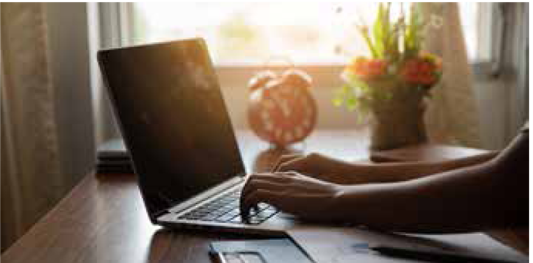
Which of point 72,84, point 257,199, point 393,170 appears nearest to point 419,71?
point 393,170

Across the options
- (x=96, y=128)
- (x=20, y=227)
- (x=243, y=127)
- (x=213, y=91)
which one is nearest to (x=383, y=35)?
(x=213, y=91)

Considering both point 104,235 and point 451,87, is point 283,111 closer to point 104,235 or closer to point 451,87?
point 451,87

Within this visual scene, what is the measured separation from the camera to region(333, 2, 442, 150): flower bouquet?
78.1 inches

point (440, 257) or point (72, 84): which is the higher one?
point (72, 84)

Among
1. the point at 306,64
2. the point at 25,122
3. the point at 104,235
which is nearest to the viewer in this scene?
the point at 104,235

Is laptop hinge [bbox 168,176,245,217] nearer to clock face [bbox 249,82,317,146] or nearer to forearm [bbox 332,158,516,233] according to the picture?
forearm [bbox 332,158,516,233]

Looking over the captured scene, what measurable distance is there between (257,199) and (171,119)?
0.26 metres

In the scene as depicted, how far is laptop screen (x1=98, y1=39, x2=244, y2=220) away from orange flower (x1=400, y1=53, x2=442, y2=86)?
500 mm

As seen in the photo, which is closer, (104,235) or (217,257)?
(217,257)

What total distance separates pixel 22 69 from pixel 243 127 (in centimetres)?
69

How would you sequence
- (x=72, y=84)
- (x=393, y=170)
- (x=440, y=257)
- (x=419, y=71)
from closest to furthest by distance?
1. (x=440, y=257)
2. (x=393, y=170)
3. (x=419, y=71)
4. (x=72, y=84)

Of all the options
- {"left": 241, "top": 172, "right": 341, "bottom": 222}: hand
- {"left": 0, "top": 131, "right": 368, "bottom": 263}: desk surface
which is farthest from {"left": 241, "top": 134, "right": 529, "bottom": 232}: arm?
{"left": 0, "top": 131, "right": 368, "bottom": 263}: desk surface

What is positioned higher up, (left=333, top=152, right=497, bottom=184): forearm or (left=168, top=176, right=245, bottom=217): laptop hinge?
(left=333, top=152, right=497, bottom=184): forearm

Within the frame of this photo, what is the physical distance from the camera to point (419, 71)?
1.97 m
